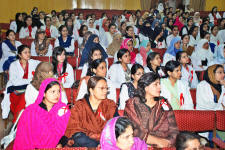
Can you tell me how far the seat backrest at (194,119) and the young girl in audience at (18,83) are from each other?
5.89ft

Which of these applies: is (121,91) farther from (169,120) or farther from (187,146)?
(187,146)

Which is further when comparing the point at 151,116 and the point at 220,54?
the point at 220,54

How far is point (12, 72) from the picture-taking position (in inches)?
150

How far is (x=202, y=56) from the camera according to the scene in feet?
18.0

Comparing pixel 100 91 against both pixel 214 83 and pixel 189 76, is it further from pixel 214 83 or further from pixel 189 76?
pixel 189 76

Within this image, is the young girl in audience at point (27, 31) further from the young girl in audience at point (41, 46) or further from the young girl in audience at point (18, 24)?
the young girl in audience at point (41, 46)

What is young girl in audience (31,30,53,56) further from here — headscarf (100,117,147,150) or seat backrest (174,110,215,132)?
headscarf (100,117,147,150)

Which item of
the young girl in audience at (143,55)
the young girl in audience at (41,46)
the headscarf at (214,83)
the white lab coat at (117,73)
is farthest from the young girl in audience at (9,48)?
the headscarf at (214,83)

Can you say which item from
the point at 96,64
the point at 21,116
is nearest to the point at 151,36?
the point at 96,64

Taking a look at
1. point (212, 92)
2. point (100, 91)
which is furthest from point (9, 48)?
point (212, 92)

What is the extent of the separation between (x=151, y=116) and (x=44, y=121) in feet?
3.08

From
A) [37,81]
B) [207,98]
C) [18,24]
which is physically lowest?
[207,98]

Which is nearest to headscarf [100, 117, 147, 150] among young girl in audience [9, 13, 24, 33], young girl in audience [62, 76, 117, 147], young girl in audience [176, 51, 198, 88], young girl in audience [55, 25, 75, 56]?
young girl in audience [62, 76, 117, 147]

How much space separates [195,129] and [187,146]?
0.79 m
